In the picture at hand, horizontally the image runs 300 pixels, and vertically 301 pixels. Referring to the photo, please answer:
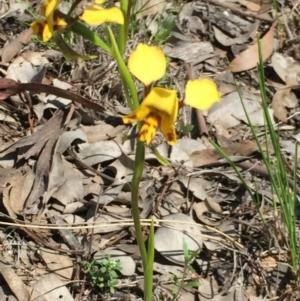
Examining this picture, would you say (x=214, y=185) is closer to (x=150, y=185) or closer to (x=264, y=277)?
(x=150, y=185)

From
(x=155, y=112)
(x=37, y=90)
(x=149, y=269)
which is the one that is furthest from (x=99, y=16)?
(x=37, y=90)

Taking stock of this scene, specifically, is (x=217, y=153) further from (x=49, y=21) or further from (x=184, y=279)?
(x=49, y=21)

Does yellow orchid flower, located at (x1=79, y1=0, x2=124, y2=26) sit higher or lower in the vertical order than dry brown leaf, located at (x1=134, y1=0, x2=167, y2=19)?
higher

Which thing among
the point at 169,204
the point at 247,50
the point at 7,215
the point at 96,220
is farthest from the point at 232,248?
the point at 247,50

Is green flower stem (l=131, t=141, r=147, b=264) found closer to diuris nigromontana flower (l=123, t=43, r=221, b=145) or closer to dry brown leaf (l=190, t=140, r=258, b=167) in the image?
diuris nigromontana flower (l=123, t=43, r=221, b=145)

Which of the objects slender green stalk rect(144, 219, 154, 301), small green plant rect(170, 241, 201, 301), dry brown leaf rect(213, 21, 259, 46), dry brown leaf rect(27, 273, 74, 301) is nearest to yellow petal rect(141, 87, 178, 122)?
slender green stalk rect(144, 219, 154, 301)

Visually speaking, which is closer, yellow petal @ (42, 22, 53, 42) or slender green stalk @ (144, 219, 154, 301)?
yellow petal @ (42, 22, 53, 42)
